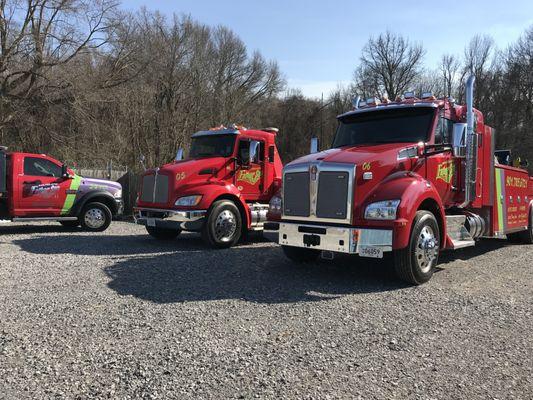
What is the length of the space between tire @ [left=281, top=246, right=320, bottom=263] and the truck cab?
277 inches

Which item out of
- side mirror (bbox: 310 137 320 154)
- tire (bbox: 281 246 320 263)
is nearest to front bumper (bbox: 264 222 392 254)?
tire (bbox: 281 246 320 263)

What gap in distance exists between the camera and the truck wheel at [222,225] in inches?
402

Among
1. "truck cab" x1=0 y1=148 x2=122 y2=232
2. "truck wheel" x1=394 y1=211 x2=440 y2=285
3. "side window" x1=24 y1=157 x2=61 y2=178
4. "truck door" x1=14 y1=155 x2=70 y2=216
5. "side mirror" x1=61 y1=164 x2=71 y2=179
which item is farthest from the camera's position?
"side mirror" x1=61 y1=164 x2=71 y2=179

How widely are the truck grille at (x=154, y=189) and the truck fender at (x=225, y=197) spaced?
77 centimetres

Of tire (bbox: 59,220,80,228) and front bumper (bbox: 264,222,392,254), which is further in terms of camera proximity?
tire (bbox: 59,220,80,228)

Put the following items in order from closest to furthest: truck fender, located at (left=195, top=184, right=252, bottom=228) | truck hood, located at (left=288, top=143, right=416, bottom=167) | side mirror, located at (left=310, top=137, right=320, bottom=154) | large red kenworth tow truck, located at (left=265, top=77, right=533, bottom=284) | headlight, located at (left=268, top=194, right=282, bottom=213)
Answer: large red kenworth tow truck, located at (left=265, top=77, right=533, bottom=284)
truck hood, located at (left=288, top=143, right=416, bottom=167)
headlight, located at (left=268, top=194, right=282, bottom=213)
side mirror, located at (left=310, top=137, right=320, bottom=154)
truck fender, located at (left=195, top=184, right=252, bottom=228)

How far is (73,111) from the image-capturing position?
24.4 meters

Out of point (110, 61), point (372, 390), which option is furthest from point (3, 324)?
point (110, 61)

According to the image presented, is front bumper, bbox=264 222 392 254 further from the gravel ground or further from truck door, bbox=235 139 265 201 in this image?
truck door, bbox=235 139 265 201

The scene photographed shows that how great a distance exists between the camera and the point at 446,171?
8.16m

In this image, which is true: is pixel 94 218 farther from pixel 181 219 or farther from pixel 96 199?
pixel 181 219

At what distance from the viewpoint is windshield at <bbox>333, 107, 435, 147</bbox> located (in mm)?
7905

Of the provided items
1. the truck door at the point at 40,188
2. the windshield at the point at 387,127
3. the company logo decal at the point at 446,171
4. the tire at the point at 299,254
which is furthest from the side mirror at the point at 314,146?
the truck door at the point at 40,188

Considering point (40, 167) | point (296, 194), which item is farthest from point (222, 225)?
point (40, 167)
